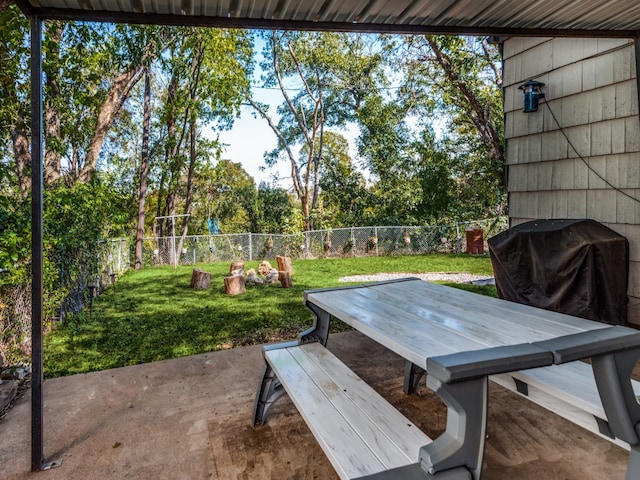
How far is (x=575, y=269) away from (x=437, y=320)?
2237mm

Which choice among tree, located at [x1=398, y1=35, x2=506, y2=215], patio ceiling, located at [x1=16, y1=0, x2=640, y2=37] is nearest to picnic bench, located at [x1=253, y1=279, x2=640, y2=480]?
patio ceiling, located at [x1=16, y1=0, x2=640, y2=37]

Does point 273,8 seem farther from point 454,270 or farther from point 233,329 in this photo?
point 454,270

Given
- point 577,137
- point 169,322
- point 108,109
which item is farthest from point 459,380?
point 108,109

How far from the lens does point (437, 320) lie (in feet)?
5.14

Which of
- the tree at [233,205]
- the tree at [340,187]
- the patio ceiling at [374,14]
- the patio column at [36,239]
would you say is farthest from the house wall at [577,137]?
the tree at [233,205]

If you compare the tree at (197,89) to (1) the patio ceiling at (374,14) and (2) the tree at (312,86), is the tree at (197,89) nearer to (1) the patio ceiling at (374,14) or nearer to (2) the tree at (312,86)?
(2) the tree at (312,86)

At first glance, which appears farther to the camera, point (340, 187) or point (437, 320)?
point (340, 187)

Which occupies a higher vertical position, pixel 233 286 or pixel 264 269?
pixel 264 269

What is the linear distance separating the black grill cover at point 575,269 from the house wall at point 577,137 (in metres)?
0.14

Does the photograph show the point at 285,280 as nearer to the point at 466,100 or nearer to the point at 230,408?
the point at 230,408

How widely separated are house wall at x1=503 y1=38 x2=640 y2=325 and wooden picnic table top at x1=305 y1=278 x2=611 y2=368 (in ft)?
6.95

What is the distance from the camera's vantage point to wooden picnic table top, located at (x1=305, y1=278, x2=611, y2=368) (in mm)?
1263

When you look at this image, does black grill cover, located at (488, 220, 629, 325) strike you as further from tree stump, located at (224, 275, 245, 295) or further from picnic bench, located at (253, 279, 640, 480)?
tree stump, located at (224, 275, 245, 295)

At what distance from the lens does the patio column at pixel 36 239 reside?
1697 mm
